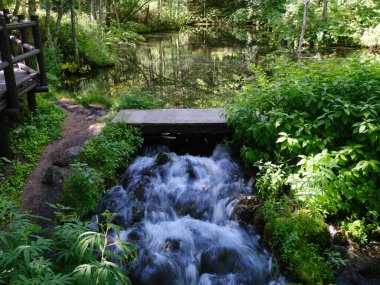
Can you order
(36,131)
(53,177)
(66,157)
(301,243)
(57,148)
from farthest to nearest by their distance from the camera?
(36,131) < (57,148) < (66,157) < (53,177) < (301,243)

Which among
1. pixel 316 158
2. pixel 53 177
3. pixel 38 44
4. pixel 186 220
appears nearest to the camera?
pixel 316 158

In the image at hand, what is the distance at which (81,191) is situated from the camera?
6008mm

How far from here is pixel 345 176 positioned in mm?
5719

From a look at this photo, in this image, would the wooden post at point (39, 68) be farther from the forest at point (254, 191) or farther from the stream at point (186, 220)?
the stream at point (186, 220)

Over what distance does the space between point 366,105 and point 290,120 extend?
134 centimetres

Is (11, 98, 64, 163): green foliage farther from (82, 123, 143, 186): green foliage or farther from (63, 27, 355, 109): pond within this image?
(63, 27, 355, 109): pond

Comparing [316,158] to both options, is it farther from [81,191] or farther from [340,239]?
[81,191]

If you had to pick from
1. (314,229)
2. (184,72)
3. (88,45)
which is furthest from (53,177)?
(88,45)

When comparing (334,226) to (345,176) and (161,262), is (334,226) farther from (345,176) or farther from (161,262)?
(161,262)

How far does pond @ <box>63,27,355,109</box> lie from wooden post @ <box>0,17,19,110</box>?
3.52 meters

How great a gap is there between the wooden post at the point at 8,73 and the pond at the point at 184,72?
352cm

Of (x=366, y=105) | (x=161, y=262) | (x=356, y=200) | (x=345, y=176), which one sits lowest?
(x=161, y=262)

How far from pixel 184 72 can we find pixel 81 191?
11.4 meters

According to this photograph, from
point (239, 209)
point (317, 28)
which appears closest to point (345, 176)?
point (239, 209)
